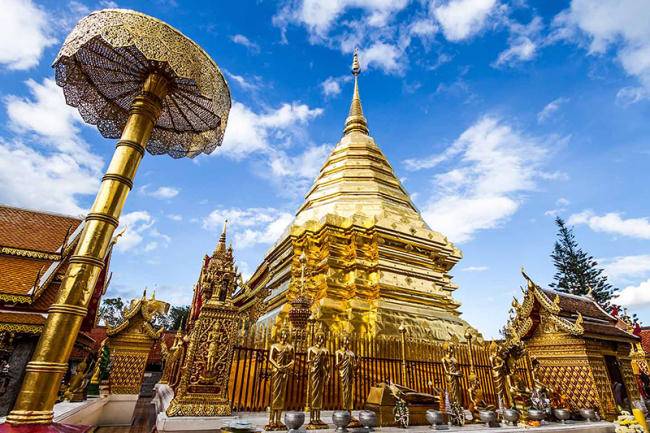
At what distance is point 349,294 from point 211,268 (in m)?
5.94

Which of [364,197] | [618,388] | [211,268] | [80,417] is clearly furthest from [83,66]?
[618,388]

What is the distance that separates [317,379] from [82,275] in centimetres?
398

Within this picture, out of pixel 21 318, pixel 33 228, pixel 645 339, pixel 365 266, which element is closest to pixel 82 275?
pixel 21 318

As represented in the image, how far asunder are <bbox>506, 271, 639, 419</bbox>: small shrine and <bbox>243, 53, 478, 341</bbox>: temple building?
2357mm

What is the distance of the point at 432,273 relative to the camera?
1255cm

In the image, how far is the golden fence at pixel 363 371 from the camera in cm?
634

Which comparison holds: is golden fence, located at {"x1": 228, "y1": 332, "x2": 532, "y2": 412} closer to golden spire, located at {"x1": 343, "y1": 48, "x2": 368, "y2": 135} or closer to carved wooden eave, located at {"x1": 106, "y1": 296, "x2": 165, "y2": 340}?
carved wooden eave, located at {"x1": 106, "y1": 296, "x2": 165, "y2": 340}

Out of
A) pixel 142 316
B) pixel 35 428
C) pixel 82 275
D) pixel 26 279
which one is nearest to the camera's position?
pixel 35 428

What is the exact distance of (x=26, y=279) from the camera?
883 cm

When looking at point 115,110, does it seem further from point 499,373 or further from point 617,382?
point 617,382

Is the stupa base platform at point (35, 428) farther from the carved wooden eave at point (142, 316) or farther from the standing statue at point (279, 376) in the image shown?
the carved wooden eave at point (142, 316)

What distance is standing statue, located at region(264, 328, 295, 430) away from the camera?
4809mm

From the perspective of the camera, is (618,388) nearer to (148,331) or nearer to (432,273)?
(432,273)

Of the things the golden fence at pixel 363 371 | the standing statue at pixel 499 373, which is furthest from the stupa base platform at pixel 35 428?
the standing statue at pixel 499 373
